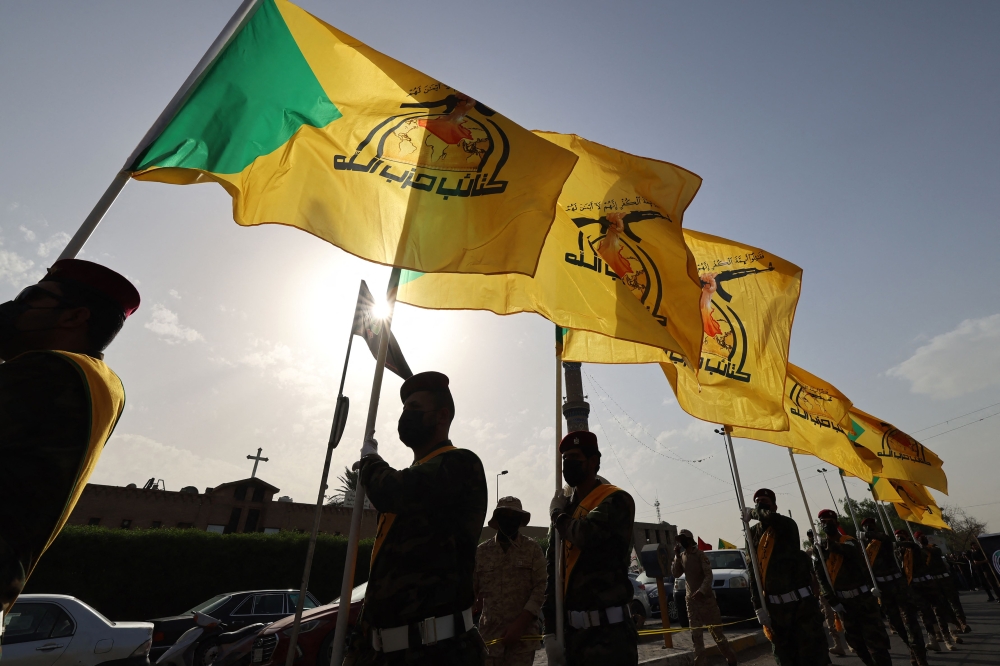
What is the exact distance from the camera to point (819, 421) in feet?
26.2

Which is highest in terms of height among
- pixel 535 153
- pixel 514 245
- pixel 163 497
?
pixel 163 497

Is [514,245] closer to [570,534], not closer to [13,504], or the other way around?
[570,534]

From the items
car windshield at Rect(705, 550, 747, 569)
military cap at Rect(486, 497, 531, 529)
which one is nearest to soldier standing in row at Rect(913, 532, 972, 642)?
car windshield at Rect(705, 550, 747, 569)

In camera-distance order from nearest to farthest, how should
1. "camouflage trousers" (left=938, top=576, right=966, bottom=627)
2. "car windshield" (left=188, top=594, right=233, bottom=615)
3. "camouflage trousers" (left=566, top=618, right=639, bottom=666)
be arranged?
"camouflage trousers" (left=566, top=618, right=639, bottom=666) < "car windshield" (left=188, top=594, right=233, bottom=615) < "camouflage trousers" (left=938, top=576, right=966, bottom=627)

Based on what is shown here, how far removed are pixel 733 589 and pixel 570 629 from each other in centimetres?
1128

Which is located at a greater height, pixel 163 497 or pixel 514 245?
pixel 163 497

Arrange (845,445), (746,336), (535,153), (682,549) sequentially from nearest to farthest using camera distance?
1. (535,153)
2. (746,336)
3. (845,445)
4. (682,549)

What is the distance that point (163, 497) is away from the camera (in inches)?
1111

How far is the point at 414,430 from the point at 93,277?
60.7 inches

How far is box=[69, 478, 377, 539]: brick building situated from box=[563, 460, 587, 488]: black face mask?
24.8 meters

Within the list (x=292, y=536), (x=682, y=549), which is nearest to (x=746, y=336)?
(x=682, y=549)

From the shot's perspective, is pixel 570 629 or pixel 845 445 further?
pixel 845 445

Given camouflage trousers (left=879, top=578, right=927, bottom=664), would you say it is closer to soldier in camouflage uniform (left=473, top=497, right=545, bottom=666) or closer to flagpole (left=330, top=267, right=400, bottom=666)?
soldier in camouflage uniform (left=473, top=497, right=545, bottom=666)

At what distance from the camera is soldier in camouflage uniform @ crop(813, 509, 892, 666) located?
648cm
